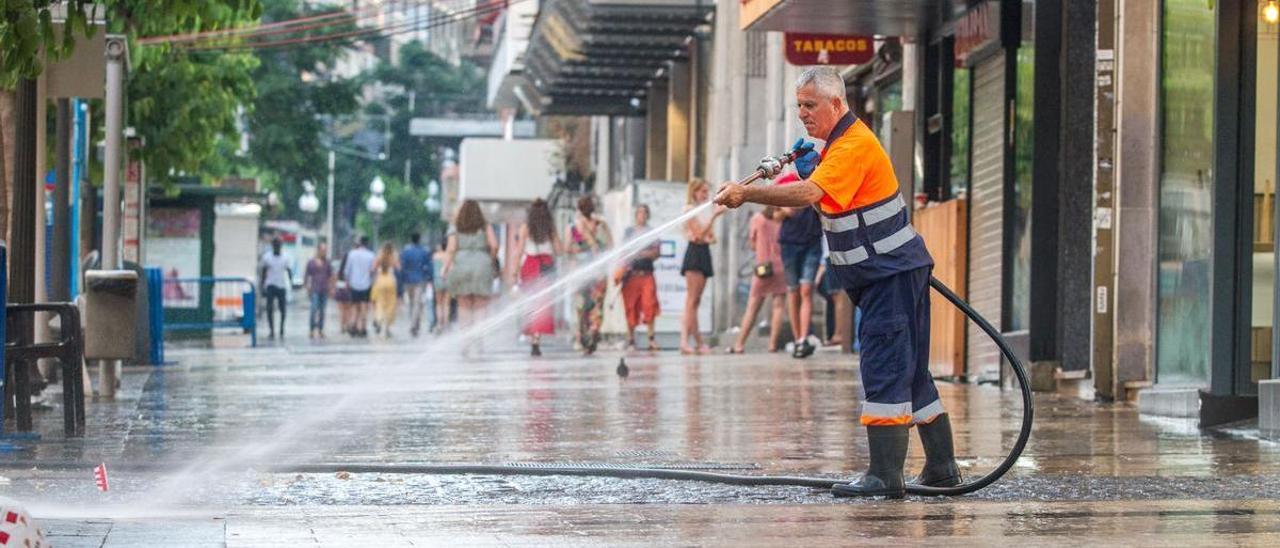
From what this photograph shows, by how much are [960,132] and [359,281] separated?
20173mm

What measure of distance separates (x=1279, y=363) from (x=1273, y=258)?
1.97ft

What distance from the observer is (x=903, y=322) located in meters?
8.34

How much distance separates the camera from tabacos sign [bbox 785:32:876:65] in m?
22.8

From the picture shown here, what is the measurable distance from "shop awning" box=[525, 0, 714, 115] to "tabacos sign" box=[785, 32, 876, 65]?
863 cm

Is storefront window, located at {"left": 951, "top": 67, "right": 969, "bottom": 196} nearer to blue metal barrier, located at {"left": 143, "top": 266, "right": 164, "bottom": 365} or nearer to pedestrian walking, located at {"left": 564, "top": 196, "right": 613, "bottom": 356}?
pedestrian walking, located at {"left": 564, "top": 196, "right": 613, "bottom": 356}

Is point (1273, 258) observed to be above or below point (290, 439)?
above

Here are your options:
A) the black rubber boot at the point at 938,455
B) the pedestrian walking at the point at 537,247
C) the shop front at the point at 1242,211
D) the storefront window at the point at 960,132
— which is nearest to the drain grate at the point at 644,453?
the black rubber boot at the point at 938,455

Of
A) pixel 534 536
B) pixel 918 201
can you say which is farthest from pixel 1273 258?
pixel 918 201

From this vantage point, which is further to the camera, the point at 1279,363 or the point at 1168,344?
the point at 1168,344

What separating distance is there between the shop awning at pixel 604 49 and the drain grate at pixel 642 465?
21577 millimetres

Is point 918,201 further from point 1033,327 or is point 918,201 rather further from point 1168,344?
point 1168,344

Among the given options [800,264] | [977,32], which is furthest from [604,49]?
[977,32]

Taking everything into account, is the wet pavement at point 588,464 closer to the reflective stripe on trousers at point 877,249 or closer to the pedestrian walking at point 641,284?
the reflective stripe on trousers at point 877,249

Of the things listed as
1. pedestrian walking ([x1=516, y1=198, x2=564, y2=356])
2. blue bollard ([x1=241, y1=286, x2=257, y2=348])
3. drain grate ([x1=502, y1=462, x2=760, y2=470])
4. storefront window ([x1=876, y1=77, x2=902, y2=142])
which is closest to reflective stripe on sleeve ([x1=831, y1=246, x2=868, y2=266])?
drain grate ([x1=502, y1=462, x2=760, y2=470])
